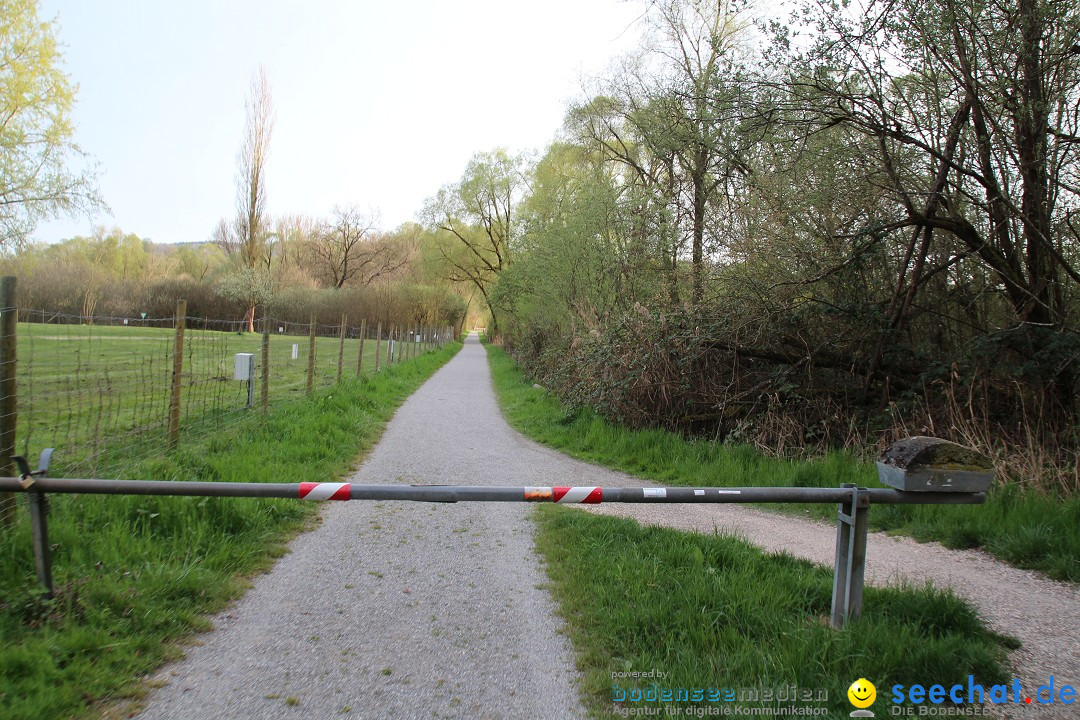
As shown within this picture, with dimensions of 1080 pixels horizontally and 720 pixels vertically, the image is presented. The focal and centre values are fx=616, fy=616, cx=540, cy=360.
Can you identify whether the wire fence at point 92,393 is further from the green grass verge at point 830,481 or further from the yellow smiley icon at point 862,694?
the green grass verge at point 830,481

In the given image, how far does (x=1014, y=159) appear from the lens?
8.16 meters

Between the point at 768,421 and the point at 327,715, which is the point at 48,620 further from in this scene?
the point at 768,421

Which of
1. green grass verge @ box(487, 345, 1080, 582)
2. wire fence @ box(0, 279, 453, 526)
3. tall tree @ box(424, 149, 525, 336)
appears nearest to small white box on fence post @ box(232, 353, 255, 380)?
wire fence @ box(0, 279, 453, 526)

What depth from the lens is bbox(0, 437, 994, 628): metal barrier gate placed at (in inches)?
132

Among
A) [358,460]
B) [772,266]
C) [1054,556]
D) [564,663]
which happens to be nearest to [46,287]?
[358,460]

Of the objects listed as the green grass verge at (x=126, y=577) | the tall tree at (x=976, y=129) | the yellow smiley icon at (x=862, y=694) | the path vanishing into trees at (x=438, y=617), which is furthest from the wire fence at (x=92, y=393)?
the tall tree at (x=976, y=129)

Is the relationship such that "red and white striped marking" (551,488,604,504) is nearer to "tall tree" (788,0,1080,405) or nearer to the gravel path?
the gravel path

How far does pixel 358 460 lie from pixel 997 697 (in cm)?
748

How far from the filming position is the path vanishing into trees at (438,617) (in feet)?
9.87

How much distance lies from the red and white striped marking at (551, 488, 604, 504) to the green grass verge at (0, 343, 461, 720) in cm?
225

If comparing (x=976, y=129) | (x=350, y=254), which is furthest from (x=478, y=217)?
(x=976, y=129)

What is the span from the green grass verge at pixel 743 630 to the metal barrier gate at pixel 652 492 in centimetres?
36

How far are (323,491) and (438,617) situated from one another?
1189 millimetres

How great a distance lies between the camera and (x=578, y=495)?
3.44 metres
